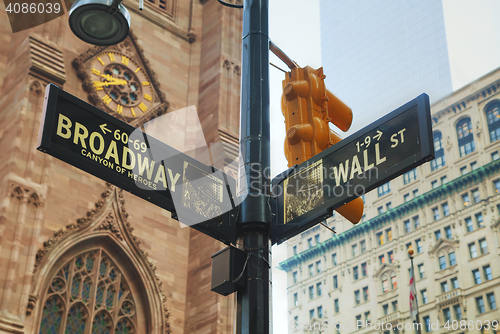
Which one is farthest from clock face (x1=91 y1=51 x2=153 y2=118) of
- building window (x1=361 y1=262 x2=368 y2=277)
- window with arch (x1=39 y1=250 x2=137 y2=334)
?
building window (x1=361 y1=262 x2=368 y2=277)

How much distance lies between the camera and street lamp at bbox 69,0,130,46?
6.77 meters

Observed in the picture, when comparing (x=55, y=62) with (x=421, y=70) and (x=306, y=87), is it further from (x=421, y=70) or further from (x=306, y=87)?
(x=421, y=70)

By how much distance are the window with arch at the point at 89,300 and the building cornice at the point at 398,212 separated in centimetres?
6982

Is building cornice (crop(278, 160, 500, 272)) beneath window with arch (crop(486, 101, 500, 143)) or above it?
beneath

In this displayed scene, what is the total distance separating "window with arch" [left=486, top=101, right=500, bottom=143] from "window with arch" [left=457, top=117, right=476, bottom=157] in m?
2.65

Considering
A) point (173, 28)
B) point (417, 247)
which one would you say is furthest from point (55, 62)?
point (417, 247)

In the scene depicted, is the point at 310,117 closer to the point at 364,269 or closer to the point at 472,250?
the point at 472,250

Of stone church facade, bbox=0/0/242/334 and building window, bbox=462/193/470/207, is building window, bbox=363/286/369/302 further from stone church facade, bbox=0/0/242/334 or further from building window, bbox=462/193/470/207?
stone church facade, bbox=0/0/242/334

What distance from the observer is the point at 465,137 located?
8800 centimetres

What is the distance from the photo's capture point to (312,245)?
103 metres

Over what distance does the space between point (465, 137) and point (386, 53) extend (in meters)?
49.1

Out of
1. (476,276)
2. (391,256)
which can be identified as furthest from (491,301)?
(391,256)

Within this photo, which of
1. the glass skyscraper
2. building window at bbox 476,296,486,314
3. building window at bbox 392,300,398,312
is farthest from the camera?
the glass skyscraper

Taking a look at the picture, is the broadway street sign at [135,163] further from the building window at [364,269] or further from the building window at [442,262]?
the building window at [364,269]
